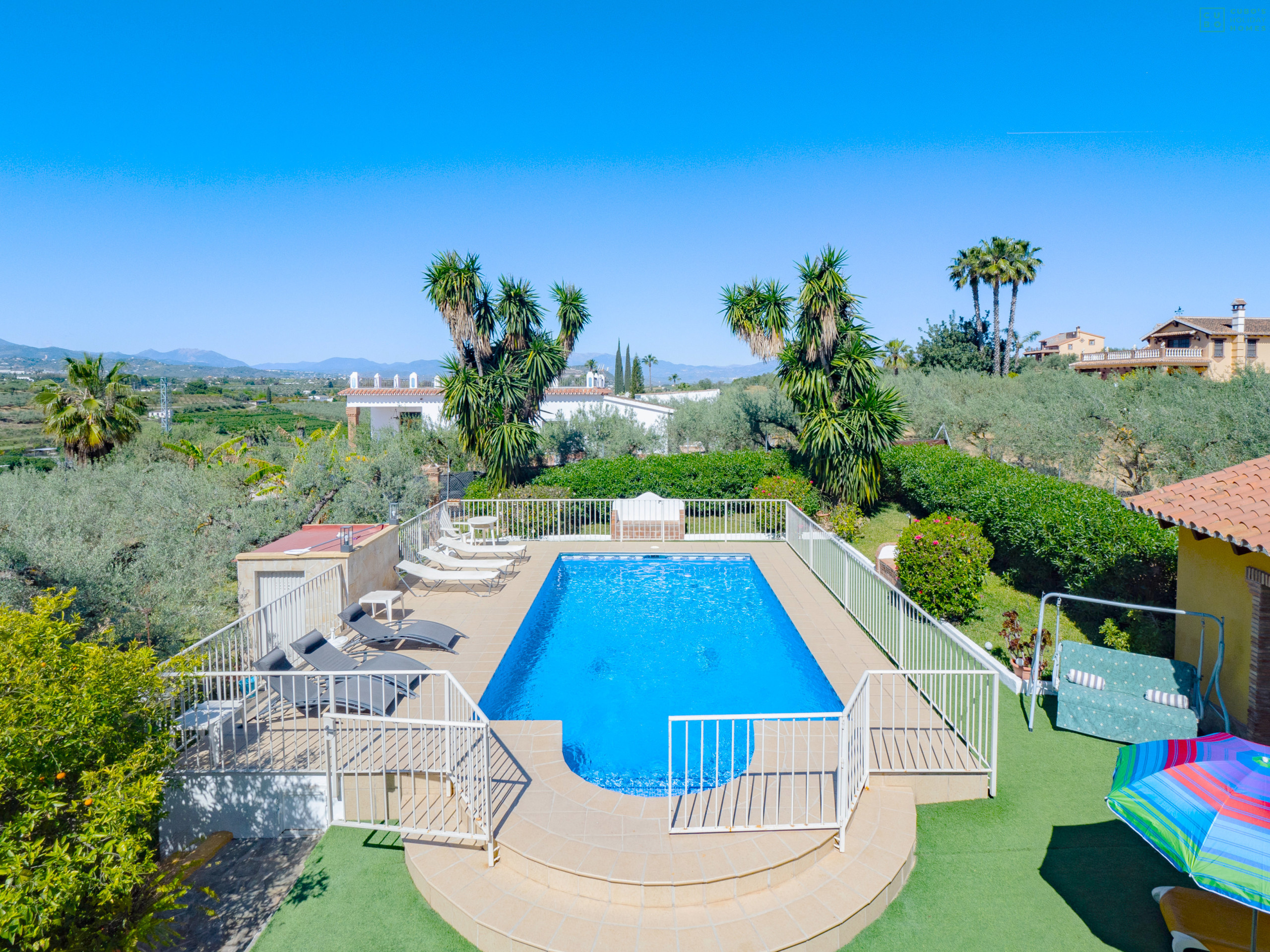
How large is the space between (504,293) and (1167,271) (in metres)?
24.4

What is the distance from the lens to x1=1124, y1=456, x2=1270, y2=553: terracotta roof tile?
656cm

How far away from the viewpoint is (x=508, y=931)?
441 centimetres

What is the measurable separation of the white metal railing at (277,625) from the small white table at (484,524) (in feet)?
16.3

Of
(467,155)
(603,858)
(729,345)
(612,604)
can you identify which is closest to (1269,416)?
(729,345)

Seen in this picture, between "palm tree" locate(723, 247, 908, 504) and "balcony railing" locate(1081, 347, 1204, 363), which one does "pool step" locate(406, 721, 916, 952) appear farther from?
"balcony railing" locate(1081, 347, 1204, 363)

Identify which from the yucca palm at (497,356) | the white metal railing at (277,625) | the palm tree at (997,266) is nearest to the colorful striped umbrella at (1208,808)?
the white metal railing at (277,625)

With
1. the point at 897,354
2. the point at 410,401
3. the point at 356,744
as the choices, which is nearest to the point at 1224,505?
the point at 356,744

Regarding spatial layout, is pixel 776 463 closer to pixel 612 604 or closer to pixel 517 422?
pixel 517 422

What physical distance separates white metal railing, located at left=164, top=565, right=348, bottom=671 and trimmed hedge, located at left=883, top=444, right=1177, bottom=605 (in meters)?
11.3

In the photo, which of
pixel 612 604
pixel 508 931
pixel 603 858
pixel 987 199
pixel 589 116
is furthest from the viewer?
pixel 589 116

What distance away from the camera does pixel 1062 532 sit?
34.8ft

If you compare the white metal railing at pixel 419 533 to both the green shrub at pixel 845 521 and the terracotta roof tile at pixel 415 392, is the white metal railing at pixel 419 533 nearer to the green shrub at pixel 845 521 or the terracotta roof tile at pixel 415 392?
the green shrub at pixel 845 521

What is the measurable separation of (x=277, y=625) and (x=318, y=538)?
283 centimetres

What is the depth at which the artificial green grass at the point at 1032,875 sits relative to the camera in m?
4.53
